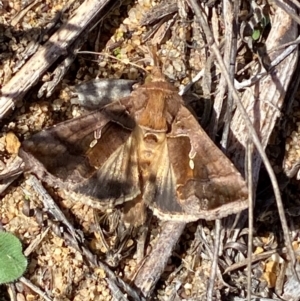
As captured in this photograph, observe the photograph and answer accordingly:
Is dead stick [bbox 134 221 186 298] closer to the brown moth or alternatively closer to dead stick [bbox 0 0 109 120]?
the brown moth

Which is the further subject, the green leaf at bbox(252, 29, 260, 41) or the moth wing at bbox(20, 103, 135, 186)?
the green leaf at bbox(252, 29, 260, 41)

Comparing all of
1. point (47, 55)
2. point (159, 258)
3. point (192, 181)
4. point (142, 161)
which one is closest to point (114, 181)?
point (142, 161)

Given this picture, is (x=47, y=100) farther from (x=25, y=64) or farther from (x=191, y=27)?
(x=191, y=27)

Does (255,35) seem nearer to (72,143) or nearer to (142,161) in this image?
(142,161)

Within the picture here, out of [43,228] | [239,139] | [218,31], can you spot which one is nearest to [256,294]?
[239,139]

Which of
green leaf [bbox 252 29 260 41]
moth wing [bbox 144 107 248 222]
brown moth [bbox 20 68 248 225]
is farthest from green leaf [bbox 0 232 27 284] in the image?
green leaf [bbox 252 29 260 41]

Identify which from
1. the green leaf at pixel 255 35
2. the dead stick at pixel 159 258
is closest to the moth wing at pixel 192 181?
the dead stick at pixel 159 258
